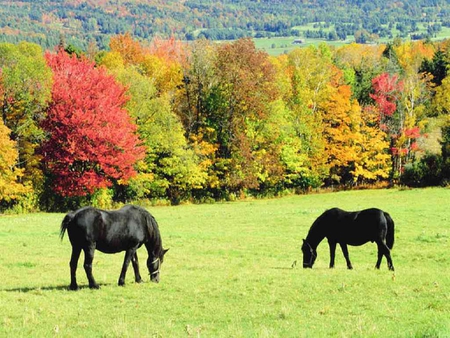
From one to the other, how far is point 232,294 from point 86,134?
105 ft

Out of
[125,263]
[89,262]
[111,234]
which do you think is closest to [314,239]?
[125,263]

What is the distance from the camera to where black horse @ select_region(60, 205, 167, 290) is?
15055 millimetres

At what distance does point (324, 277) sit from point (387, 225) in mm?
3374

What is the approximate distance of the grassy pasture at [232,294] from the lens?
36.3ft

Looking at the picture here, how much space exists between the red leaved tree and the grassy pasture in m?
17.0

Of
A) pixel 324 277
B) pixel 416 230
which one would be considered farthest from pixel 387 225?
pixel 416 230

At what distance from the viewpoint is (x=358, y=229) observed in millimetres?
18391

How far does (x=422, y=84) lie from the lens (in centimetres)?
6662

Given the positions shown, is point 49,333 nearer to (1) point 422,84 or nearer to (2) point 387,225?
(2) point 387,225

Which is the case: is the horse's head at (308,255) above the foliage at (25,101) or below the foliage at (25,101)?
below

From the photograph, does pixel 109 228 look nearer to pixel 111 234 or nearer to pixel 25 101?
pixel 111 234

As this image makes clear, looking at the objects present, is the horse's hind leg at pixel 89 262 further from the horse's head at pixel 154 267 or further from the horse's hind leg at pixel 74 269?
the horse's head at pixel 154 267

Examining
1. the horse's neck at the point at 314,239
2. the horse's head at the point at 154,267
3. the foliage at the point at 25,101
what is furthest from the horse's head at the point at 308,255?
the foliage at the point at 25,101

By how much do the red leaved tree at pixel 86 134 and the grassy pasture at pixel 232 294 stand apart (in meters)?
17.0
